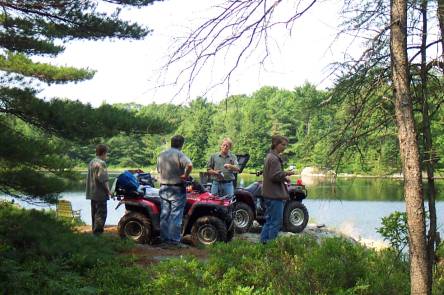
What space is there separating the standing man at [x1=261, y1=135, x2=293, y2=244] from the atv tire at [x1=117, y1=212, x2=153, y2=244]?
1827 millimetres

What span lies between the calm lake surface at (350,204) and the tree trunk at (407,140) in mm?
826

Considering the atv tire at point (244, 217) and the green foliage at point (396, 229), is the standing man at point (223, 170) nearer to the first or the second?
the atv tire at point (244, 217)

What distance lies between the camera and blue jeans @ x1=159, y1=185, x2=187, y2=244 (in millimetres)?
7410

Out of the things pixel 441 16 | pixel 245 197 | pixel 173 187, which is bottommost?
pixel 245 197

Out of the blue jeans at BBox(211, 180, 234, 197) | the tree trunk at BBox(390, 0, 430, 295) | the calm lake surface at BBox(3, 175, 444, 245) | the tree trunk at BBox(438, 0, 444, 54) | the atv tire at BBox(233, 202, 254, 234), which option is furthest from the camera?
the atv tire at BBox(233, 202, 254, 234)

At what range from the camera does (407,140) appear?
3588mm

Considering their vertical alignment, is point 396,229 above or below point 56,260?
above

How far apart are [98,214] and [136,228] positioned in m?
0.61

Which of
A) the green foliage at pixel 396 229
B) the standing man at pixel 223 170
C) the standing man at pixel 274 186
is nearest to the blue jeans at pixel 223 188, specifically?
the standing man at pixel 223 170

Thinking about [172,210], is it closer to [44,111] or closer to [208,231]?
[208,231]

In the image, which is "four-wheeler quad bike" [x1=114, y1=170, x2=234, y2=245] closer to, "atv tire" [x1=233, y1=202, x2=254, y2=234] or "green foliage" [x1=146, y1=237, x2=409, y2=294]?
"atv tire" [x1=233, y1=202, x2=254, y2=234]

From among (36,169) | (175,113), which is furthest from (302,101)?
(36,169)

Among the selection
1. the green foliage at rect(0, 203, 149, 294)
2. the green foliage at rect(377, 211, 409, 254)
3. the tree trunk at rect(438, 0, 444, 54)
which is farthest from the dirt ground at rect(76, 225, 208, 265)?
the tree trunk at rect(438, 0, 444, 54)

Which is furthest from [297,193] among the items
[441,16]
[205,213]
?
[441,16]
